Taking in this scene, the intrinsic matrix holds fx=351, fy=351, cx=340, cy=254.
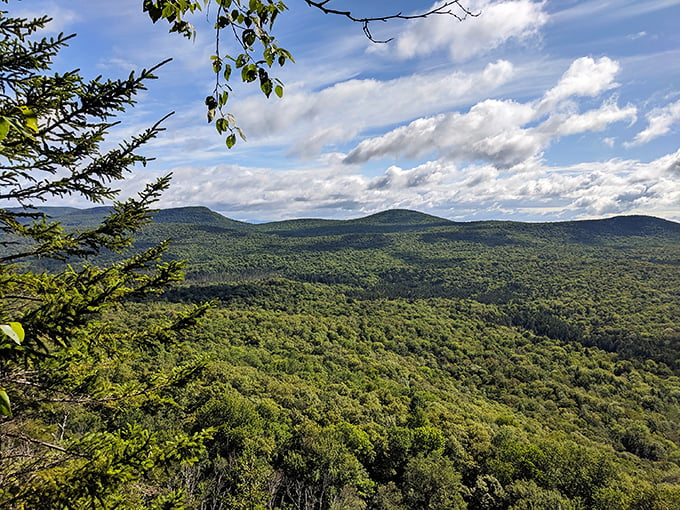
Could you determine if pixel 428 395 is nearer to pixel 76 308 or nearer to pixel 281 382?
pixel 281 382

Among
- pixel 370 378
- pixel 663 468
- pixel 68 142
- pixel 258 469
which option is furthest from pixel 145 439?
pixel 663 468

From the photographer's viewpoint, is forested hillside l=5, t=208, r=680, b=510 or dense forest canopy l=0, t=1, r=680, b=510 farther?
forested hillside l=5, t=208, r=680, b=510

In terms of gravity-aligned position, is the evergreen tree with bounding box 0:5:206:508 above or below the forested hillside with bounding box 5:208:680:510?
Answer: above

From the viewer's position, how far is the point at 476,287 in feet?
518

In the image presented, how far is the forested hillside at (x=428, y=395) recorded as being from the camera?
2572 cm

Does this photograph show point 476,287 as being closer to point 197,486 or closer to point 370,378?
point 370,378

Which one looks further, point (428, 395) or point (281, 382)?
point (428, 395)

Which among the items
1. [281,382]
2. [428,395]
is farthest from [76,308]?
[428,395]

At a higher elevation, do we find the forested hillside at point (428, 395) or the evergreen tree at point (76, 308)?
the evergreen tree at point (76, 308)

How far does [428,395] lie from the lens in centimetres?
4934

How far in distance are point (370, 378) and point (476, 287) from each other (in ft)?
380

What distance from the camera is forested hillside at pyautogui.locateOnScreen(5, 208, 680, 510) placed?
2572cm

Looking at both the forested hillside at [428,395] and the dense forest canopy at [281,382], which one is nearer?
the dense forest canopy at [281,382]

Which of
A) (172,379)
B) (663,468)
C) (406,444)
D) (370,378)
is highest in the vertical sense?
(172,379)
